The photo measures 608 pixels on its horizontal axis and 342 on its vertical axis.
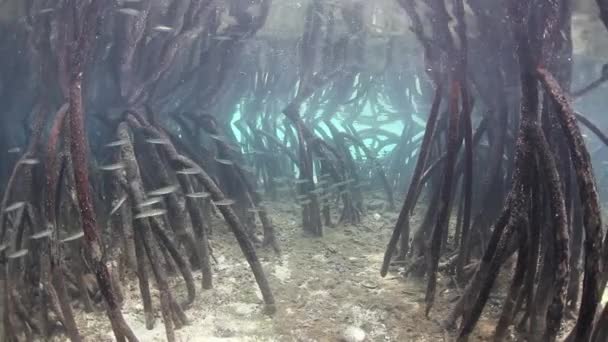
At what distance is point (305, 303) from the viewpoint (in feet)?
15.3

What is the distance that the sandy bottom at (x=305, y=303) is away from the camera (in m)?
4.09

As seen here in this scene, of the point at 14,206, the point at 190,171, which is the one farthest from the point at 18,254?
the point at 190,171

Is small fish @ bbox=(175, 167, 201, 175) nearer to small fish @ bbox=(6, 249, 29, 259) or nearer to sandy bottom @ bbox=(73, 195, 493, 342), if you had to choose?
sandy bottom @ bbox=(73, 195, 493, 342)

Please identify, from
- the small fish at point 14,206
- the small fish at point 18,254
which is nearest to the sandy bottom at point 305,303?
the small fish at point 18,254

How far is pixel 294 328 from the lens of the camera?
13.7 feet

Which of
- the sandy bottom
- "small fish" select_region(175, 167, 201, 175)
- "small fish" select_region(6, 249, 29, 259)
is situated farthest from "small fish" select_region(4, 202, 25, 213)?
"small fish" select_region(175, 167, 201, 175)

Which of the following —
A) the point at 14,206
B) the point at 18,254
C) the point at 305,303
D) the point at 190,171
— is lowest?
the point at 305,303

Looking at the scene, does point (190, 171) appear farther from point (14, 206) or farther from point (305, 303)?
point (305, 303)

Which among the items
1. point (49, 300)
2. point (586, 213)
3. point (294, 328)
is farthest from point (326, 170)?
point (586, 213)

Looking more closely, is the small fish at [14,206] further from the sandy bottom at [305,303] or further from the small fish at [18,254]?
the sandy bottom at [305,303]

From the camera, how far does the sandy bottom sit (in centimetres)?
409

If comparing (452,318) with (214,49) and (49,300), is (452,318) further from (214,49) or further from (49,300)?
(214,49)

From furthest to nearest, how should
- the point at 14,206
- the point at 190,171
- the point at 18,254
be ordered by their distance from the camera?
1. the point at 190,171
2. the point at 14,206
3. the point at 18,254

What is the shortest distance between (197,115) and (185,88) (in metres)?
1.88
